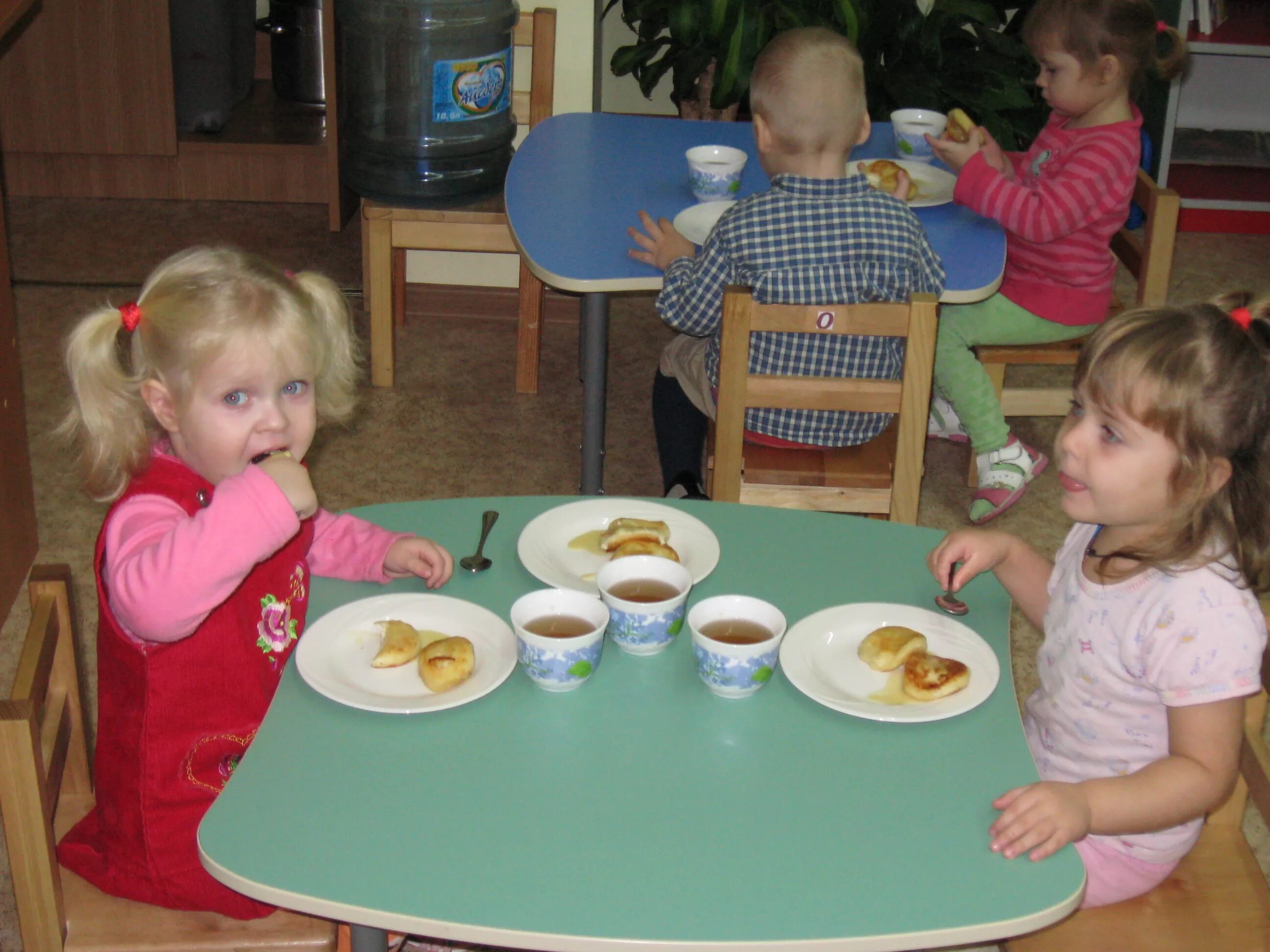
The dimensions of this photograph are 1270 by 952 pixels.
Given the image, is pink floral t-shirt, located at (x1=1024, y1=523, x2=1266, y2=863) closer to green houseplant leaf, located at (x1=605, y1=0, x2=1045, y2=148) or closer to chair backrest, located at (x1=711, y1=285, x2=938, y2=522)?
chair backrest, located at (x1=711, y1=285, x2=938, y2=522)

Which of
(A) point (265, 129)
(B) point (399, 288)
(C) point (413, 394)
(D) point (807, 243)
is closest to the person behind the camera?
(D) point (807, 243)

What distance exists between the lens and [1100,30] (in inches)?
110

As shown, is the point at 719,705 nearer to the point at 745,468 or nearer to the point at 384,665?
the point at 384,665

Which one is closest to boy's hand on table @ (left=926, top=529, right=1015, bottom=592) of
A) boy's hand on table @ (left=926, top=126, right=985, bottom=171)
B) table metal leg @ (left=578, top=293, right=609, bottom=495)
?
table metal leg @ (left=578, top=293, right=609, bottom=495)

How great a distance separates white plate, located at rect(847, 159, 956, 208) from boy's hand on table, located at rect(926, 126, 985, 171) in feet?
0.09

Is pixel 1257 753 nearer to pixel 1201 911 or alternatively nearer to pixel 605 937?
pixel 1201 911

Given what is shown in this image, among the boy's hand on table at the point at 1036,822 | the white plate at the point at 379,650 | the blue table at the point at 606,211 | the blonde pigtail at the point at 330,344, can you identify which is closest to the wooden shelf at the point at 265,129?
the blue table at the point at 606,211

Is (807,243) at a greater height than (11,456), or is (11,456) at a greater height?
(807,243)

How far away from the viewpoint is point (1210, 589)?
142 cm

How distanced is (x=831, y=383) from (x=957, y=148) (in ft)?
2.72

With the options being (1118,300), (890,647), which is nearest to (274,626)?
(890,647)

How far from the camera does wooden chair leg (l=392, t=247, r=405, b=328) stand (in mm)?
3838

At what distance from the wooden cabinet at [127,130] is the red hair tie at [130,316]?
253 centimetres

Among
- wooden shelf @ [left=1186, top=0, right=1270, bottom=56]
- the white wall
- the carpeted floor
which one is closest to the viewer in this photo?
the carpeted floor
